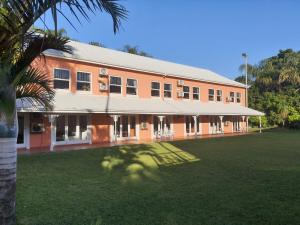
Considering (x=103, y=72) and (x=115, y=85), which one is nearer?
(x=103, y=72)

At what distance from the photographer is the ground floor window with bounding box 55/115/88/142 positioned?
1841 cm

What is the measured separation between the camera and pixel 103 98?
20.2m

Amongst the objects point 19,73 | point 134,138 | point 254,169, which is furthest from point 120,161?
point 134,138

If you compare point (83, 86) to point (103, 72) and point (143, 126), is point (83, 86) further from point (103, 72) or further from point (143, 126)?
point (143, 126)

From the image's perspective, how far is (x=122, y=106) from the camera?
19.8 meters

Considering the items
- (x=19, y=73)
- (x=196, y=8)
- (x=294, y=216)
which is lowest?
(x=294, y=216)

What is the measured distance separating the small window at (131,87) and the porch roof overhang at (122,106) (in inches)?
16.2

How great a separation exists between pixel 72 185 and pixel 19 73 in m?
4.78

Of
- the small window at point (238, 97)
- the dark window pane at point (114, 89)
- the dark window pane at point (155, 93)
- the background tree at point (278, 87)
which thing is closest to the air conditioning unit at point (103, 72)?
the dark window pane at point (114, 89)

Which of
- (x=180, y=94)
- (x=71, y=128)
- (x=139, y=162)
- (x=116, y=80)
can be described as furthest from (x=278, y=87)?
(x=139, y=162)

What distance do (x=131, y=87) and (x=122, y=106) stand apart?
329cm

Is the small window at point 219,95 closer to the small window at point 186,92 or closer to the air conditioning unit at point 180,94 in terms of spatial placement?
the small window at point 186,92

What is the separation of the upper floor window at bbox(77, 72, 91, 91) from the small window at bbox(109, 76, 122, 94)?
6.11 feet

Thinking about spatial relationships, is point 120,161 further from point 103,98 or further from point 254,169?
point 103,98
